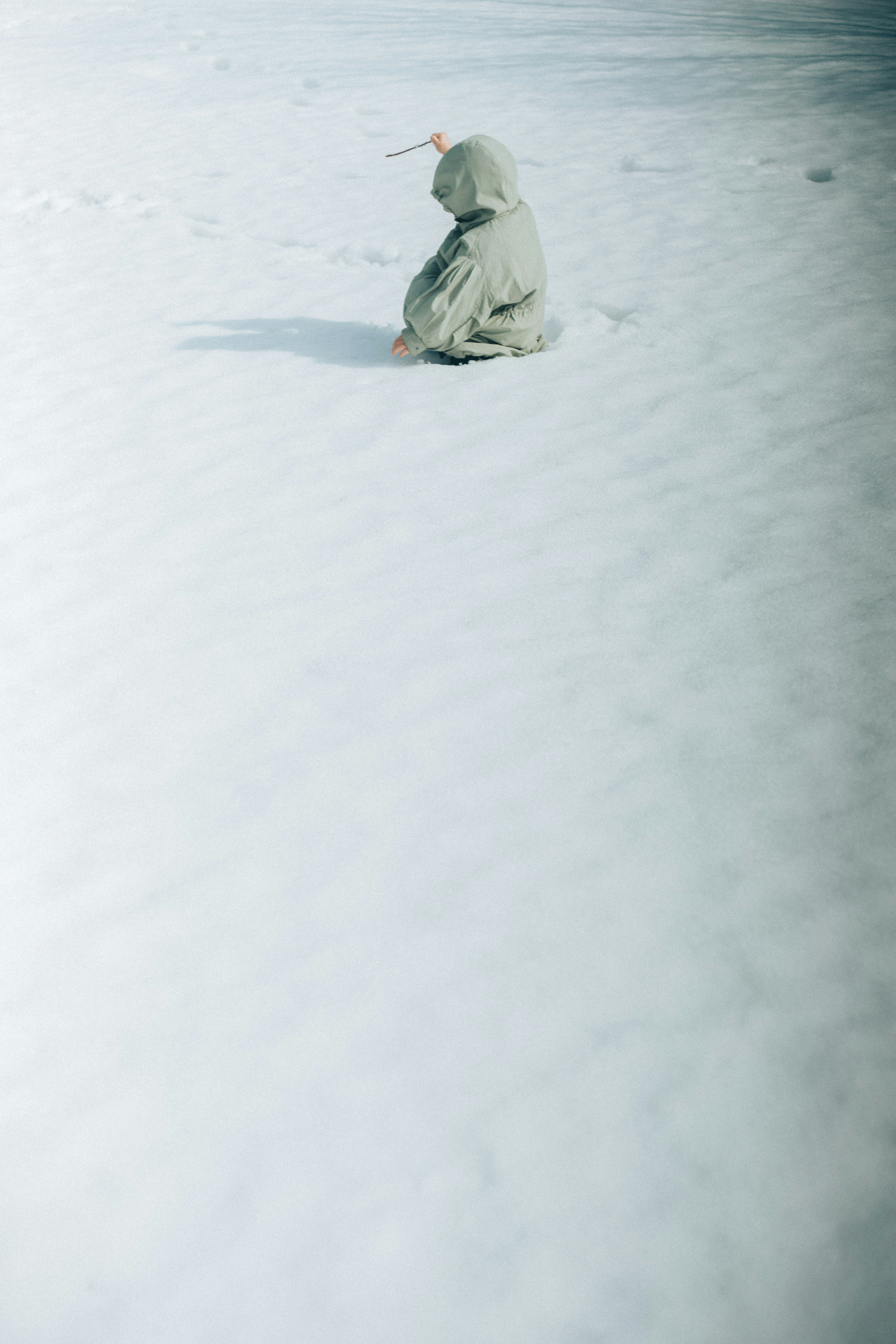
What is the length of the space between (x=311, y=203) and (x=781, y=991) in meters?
5.81

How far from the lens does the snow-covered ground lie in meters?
1.38

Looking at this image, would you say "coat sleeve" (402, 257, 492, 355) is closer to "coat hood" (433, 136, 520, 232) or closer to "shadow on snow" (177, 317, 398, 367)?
"coat hood" (433, 136, 520, 232)

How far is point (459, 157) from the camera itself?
3191 mm

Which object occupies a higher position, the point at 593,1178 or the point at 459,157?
the point at 459,157

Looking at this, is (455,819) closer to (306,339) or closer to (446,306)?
(446,306)

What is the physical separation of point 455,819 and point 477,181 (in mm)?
2560

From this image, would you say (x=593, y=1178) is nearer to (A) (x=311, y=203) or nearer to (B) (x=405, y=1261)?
(B) (x=405, y=1261)

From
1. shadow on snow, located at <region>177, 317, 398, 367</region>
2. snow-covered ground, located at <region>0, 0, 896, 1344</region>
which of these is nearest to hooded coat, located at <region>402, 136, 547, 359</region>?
snow-covered ground, located at <region>0, 0, 896, 1344</region>

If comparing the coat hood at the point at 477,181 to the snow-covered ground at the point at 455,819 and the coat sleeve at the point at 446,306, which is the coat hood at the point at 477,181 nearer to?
the coat sleeve at the point at 446,306

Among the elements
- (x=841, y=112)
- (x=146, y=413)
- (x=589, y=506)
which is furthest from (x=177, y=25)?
(x=589, y=506)

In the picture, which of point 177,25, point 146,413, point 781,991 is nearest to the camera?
point 781,991

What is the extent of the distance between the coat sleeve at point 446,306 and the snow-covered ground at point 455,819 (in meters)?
0.20

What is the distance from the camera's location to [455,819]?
193 cm

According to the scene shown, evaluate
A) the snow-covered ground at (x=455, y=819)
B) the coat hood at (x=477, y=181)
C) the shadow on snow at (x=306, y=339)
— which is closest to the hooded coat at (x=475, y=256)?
the coat hood at (x=477, y=181)
